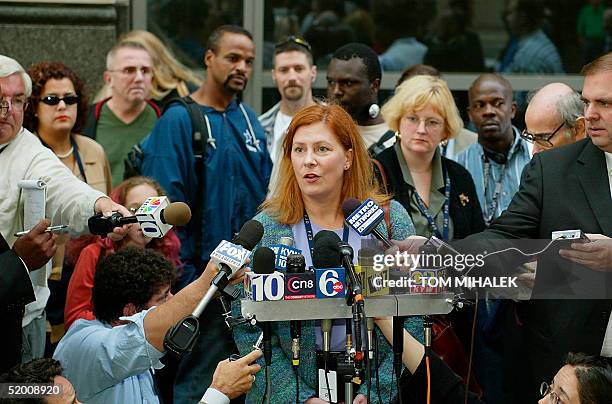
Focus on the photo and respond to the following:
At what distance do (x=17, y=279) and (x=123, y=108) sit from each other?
8.85ft

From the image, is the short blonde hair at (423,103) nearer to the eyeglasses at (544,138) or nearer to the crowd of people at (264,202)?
the crowd of people at (264,202)

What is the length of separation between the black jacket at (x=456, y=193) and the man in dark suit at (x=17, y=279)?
1952 millimetres

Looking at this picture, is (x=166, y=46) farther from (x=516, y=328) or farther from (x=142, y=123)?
(x=516, y=328)

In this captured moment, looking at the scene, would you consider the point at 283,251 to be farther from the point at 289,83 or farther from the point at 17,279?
the point at 289,83

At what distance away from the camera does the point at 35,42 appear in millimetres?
7750

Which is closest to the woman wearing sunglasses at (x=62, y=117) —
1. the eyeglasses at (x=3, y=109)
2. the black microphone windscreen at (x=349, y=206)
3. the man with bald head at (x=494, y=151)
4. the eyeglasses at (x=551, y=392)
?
the eyeglasses at (x=3, y=109)

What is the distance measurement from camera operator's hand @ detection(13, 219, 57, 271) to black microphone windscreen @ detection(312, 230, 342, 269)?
1.37m

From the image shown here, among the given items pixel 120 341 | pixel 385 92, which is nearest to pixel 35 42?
pixel 385 92

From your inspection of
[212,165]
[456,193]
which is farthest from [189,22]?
[456,193]

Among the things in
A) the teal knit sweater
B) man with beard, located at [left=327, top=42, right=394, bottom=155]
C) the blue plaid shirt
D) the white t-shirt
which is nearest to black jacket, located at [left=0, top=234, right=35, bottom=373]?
the teal knit sweater

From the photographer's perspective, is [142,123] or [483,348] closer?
[483,348]

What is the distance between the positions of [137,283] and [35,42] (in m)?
3.23

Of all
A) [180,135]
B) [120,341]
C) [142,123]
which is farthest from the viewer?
[142,123]

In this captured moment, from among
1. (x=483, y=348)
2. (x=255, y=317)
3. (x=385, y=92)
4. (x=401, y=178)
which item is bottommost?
(x=483, y=348)
